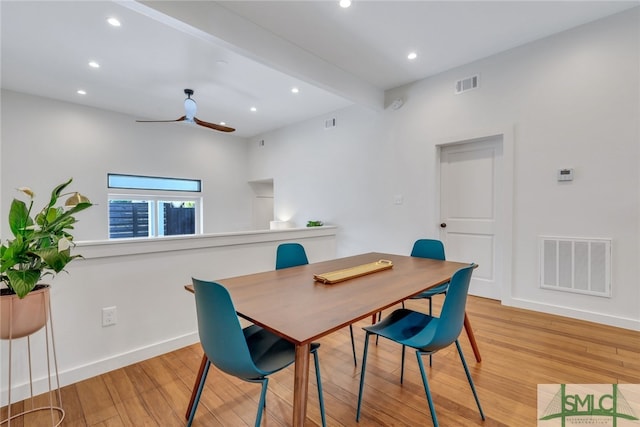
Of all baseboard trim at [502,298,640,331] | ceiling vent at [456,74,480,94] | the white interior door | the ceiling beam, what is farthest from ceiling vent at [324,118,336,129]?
baseboard trim at [502,298,640,331]

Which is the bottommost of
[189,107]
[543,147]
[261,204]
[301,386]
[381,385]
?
[381,385]

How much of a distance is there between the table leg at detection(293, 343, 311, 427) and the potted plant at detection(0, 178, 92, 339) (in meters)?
1.24

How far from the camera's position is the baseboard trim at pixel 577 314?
107 inches

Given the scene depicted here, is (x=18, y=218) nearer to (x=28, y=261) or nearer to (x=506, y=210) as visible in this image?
(x=28, y=261)

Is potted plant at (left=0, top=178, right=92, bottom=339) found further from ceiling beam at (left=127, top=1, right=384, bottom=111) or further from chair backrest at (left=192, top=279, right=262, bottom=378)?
ceiling beam at (left=127, top=1, right=384, bottom=111)

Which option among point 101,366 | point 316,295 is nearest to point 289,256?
point 316,295

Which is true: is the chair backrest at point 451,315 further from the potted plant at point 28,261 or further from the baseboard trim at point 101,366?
the baseboard trim at point 101,366

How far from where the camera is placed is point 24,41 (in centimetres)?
298

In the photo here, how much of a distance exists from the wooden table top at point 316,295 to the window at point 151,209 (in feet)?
15.6

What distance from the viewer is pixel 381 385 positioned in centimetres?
192

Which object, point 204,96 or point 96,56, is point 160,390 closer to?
point 96,56

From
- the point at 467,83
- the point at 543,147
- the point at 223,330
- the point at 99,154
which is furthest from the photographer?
the point at 99,154

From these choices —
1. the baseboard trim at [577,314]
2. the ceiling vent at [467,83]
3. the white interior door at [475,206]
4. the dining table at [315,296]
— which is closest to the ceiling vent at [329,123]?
the white interior door at [475,206]

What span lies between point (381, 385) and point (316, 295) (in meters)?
0.92
